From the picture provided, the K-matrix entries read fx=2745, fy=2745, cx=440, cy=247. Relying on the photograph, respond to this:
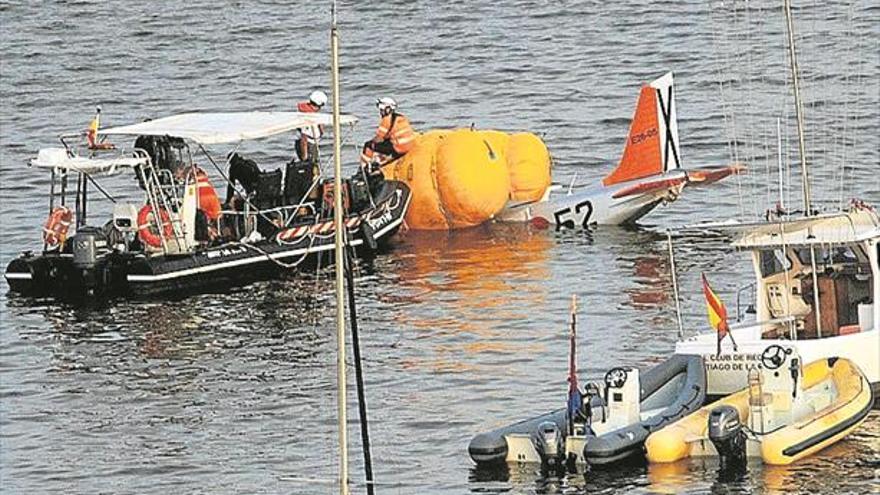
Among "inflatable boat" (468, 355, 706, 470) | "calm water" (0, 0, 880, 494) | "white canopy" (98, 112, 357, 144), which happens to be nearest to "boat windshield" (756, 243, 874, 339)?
"calm water" (0, 0, 880, 494)

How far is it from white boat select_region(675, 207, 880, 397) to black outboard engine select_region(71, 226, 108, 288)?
9.34m

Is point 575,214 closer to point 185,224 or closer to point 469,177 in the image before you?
point 469,177

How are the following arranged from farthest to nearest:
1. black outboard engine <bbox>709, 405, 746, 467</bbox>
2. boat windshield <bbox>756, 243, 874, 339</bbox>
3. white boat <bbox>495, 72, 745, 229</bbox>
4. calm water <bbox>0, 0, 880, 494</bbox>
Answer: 1. white boat <bbox>495, 72, 745, 229</bbox>
2. boat windshield <bbox>756, 243, 874, 339</bbox>
3. calm water <bbox>0, 0, 880, 494</bbox>
4. black outboard engine <bbox>709, 405, 746, 467</bbox>

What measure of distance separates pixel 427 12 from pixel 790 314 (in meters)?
34.0

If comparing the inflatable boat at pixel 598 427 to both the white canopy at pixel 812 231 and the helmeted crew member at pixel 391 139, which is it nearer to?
the white canopy at pixel 812 231

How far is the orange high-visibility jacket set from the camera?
36.2 metres

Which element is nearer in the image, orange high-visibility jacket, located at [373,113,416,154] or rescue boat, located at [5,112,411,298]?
rescue boat, located at [5,112,411,298]

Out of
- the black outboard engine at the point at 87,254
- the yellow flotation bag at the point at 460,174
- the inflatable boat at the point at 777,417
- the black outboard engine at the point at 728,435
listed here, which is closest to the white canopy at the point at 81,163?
the black outboard engine at the point at 87,254

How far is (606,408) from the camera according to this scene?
78.5 feet

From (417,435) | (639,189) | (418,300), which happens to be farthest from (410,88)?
(417,435)

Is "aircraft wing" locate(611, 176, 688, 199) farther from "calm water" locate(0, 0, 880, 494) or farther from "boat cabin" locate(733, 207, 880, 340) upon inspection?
"boat cabin" locate(733, 207, 880, 340)

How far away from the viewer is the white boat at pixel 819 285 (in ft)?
84.7

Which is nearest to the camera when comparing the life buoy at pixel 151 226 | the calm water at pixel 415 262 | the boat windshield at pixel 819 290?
the calm water at pixel 415 262

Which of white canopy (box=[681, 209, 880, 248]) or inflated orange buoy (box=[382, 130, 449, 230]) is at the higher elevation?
inflated orange buoy (box=[382, 130, 449, 230])
